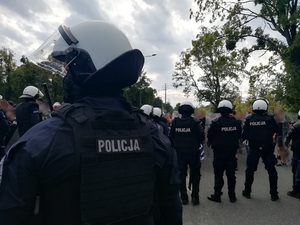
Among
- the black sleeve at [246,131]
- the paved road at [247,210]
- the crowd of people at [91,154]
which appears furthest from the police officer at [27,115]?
the black sleeve at [246,131]

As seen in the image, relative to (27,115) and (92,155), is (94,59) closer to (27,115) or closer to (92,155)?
(92,155)

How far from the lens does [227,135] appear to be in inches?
244

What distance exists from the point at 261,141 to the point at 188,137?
4.99ft

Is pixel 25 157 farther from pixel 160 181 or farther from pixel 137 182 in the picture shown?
pixel 160 181

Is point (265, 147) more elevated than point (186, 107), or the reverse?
point (186, 107)

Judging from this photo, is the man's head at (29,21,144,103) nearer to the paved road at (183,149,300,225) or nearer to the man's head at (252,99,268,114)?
the paved road at (183,149,300,225)

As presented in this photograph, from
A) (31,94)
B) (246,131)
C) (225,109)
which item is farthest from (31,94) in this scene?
(246,131)

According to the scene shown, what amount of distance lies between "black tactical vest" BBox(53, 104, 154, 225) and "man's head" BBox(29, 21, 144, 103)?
0.50ft

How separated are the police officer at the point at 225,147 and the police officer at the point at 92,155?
466cm

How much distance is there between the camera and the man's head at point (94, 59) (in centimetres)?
153

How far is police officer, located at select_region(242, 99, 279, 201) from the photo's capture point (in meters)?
6.30

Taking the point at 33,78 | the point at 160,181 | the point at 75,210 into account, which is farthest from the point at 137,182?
the point at 33,78

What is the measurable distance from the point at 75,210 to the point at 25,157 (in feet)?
1.02

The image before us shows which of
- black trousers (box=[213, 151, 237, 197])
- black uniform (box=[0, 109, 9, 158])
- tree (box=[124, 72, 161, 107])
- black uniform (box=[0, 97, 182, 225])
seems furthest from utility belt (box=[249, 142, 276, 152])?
tree (box=[124, 72, 161, 107])
